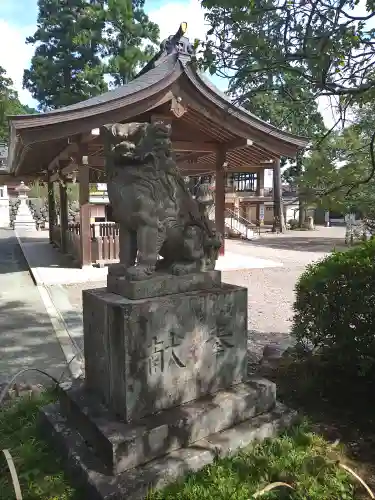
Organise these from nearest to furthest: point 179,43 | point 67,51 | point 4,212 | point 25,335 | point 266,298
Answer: point 25,335
point 266,298
point 179,43
point 67,51
point 4,212

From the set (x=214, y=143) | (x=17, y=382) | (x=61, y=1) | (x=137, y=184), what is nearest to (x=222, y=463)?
(x=137, y=184)

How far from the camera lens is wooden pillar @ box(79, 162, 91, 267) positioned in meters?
8.91

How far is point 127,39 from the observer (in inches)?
930

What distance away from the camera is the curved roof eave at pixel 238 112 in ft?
26.5

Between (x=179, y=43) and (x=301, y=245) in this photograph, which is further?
(x=301, y=245)

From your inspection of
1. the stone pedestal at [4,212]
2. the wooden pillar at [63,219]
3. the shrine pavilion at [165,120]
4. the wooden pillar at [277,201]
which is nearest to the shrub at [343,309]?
A: the shrine pavilion at [165,120]

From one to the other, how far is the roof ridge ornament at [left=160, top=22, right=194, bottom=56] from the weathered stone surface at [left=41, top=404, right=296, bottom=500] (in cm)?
795

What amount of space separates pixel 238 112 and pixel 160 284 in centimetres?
672

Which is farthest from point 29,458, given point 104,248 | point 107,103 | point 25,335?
point 104,248

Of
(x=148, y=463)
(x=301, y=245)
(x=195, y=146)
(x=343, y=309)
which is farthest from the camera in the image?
(x=301, y=245)

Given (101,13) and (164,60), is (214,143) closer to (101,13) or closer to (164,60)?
(164,60)

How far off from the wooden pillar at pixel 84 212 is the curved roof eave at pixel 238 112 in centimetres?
299

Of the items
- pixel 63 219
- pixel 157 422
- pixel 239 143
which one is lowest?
pixel 157 422

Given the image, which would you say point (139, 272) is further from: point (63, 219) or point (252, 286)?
point (63, 219)
